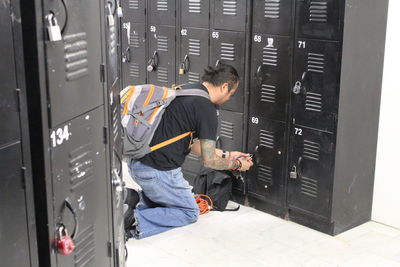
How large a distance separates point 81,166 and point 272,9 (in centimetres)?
250

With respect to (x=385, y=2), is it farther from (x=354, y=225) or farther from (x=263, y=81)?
(x=354, y=225)

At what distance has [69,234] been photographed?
7.74 ft

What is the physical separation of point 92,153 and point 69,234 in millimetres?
355

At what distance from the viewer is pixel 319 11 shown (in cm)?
409

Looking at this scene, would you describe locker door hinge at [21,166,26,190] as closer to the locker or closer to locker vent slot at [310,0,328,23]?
the locker

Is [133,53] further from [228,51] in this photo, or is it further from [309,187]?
[309,187]

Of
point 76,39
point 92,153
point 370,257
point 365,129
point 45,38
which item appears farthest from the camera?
point 365,129

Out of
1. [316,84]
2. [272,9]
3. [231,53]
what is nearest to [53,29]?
[316,84]

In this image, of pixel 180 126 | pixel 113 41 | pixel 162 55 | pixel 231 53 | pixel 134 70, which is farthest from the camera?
pixel 134 70

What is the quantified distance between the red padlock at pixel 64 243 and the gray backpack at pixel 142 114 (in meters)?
1.93

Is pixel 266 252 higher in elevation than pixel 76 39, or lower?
lower

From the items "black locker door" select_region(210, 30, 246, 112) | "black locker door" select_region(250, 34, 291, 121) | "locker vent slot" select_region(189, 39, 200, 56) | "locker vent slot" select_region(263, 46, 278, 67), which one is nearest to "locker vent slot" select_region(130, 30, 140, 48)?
"locker vent slot" select_region(189, 39, 200, 56)

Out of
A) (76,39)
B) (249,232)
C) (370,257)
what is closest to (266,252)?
(249,232)

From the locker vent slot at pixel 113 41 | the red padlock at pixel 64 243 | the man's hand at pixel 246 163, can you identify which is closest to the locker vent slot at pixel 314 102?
the man's hand at pixel 246 163
